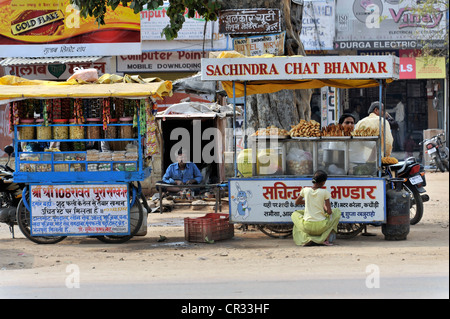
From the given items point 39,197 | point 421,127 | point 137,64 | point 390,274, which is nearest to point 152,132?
point 39,197

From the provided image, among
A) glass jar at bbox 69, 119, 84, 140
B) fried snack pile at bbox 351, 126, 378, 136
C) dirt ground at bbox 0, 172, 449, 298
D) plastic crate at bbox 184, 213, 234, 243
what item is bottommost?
dirt ground at bbox 0, 172, 449, 298

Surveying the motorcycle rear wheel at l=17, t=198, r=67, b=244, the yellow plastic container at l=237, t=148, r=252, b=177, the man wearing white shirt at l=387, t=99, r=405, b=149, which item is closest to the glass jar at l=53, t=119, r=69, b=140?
the motorcycle rear wheel at l=17, t=198, r=67, b=244

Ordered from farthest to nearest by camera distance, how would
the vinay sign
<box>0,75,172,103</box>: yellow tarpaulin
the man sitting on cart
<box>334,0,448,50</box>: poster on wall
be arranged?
<box>334,0,448,50</box>: poster on wall
the man sitting on cart
the vinay sign
<box>0,75,172,103</box>: yellow tarpaulin

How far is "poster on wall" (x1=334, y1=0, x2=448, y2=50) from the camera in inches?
814

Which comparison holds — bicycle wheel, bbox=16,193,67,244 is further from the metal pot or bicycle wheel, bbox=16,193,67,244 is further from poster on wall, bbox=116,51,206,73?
poster on wall, bbox=116,51,206,73

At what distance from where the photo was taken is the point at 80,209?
9.27 meters

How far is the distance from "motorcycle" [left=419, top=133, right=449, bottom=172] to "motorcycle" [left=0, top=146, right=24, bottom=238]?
1260 centimetres

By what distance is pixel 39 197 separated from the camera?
9.29 metres

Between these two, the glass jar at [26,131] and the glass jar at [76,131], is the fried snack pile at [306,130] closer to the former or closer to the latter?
the glass jar at [76,131]

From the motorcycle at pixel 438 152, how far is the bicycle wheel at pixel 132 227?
465 inches

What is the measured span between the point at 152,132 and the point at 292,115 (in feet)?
10.3

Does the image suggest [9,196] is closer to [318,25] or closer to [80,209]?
[80,209]

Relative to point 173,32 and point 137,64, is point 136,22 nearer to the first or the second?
point 137,64

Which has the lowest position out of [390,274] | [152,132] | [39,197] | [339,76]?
[390,274]
